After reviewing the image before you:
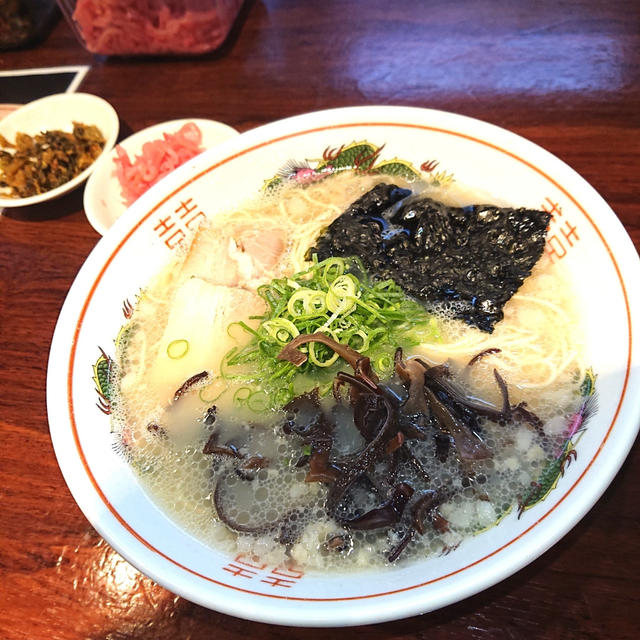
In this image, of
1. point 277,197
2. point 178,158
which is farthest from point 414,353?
point 178,158

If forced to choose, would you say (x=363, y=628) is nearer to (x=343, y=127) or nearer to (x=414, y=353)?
(x=414, y=353)

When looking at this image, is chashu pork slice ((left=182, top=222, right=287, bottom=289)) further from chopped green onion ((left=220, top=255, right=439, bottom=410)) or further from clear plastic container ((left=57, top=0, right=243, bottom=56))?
clear plastic container ((left=57, top=0, right=243, bottom=56))

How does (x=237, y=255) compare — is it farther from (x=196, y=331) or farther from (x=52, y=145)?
(x=52, y=145)

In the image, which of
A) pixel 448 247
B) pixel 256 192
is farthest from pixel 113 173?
pixel 448 247

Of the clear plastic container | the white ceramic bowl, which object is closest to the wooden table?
the clear plastic container

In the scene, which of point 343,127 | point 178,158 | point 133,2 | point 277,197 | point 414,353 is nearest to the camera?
point 414,353

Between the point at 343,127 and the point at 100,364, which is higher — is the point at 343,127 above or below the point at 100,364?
above

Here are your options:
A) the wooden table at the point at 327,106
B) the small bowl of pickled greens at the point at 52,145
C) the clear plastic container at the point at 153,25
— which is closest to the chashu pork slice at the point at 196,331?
the wooden table at the point at 327,106
